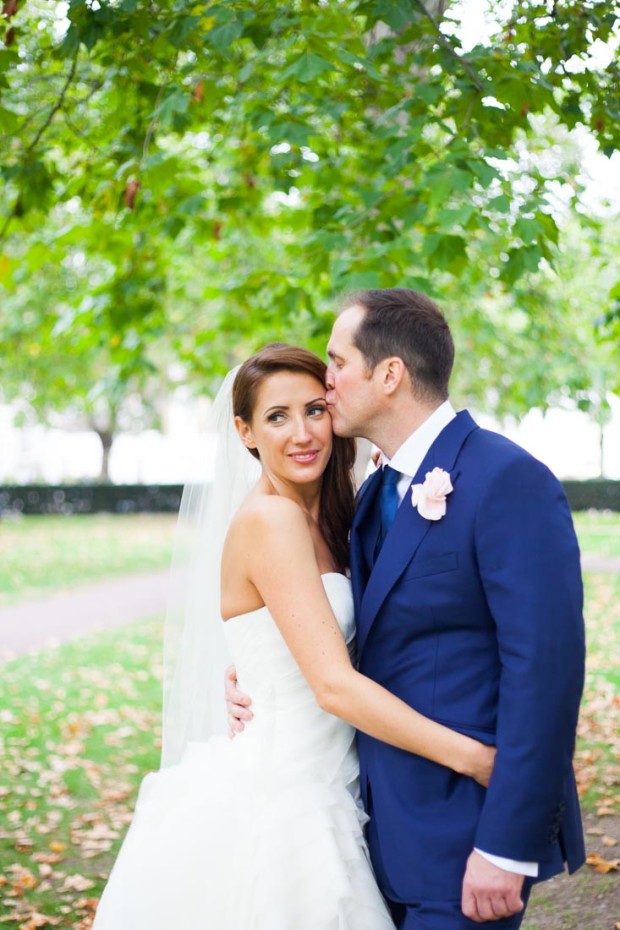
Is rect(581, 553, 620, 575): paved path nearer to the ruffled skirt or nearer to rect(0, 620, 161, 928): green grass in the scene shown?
rect(0, 620, 161, 928): green grass

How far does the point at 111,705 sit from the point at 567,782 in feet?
26.5

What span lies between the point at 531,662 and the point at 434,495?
0.49 metres

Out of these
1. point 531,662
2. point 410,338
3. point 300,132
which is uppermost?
point 300,132

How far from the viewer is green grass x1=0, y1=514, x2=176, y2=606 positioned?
18047 millimetres

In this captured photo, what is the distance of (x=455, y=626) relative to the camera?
2572 mm

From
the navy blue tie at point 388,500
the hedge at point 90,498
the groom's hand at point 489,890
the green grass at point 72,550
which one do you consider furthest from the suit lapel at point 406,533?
the hedge at point 90,498

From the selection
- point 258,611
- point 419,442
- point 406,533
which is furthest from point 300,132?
point 406,533

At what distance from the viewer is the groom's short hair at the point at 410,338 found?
2811mm

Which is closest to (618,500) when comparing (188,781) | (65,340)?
(65,340)

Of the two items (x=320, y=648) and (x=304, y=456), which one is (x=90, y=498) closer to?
(x=304, y=456)

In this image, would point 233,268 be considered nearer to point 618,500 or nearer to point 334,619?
point 334,619

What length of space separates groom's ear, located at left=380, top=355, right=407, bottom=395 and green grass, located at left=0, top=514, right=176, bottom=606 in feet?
46.5

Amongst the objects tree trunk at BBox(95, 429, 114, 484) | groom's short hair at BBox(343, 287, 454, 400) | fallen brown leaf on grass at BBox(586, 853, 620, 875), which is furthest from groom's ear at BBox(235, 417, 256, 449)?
tree trunk at BBox(95, 429, 114, 484)

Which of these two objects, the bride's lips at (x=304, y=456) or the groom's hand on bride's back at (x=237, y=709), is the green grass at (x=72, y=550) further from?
the bride's lips at (x=304, y=456)
